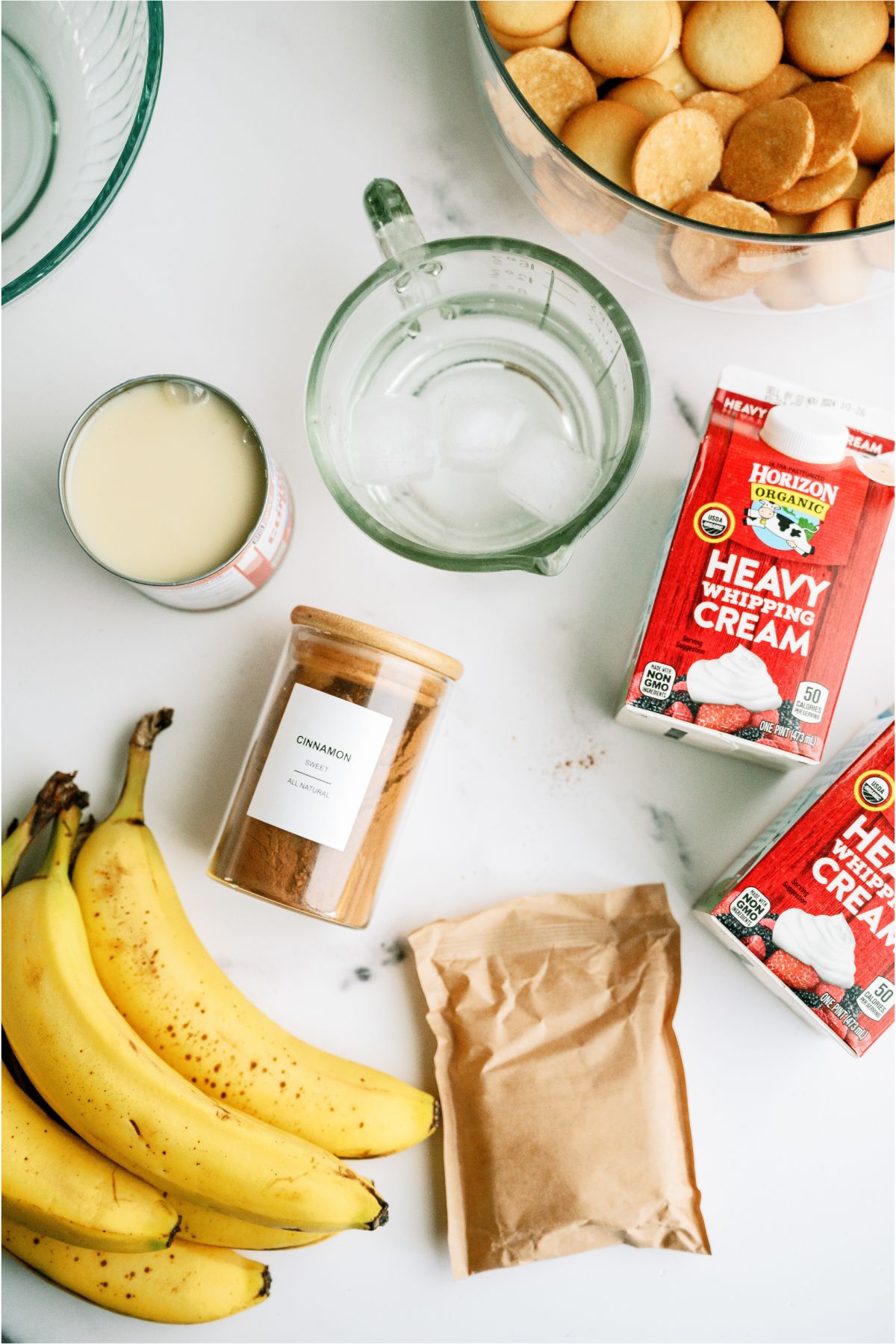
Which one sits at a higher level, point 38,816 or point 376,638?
point 376,638

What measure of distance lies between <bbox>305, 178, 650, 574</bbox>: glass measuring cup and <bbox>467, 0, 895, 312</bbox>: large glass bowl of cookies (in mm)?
84

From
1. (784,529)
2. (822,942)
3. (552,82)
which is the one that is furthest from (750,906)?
(552,82)

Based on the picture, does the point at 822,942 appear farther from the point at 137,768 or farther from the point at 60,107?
the point at 60,107

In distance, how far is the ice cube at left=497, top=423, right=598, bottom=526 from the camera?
0.74 metres

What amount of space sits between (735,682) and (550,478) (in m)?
0.23

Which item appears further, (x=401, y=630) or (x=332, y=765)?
(x=401, y=630)

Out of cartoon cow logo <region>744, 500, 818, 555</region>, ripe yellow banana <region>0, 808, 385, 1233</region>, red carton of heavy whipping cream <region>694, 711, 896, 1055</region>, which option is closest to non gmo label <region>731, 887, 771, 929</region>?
red carton of heavy whipping cream <region>694, 711, 896, 1055</region>

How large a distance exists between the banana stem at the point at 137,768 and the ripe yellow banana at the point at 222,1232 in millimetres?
333

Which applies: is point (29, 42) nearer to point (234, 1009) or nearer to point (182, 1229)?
point (234, 1009)

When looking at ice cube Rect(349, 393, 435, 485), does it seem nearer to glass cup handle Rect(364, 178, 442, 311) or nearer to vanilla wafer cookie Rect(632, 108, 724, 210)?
glass cup handle Rect(364, 178, 442, 311)

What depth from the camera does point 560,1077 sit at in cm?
79

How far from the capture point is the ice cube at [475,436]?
0.83 m

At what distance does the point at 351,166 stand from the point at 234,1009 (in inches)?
31.3

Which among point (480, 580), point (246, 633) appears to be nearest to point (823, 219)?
point (480, 580)
